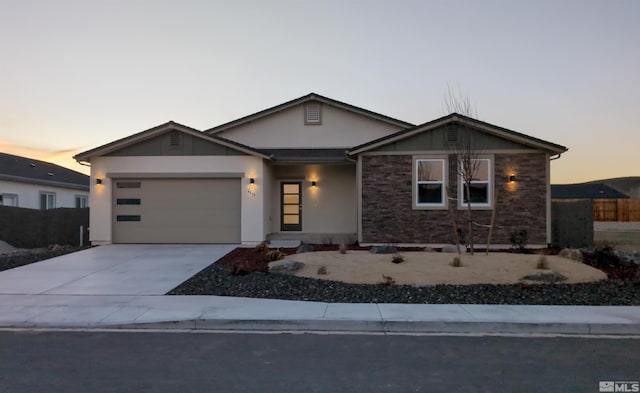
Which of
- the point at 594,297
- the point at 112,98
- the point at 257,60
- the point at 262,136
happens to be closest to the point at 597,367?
the point at 594,297

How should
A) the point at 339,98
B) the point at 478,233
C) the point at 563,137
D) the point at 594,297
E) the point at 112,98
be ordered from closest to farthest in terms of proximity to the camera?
the point at 594,297 < the point at 478,233 < the point at 112,98 < the point at 339,98 < the point at 563,137

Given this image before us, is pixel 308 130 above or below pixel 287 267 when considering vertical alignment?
above

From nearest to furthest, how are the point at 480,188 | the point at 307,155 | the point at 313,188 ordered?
the point at 480,188
the point at 307,155
the point at 313,188

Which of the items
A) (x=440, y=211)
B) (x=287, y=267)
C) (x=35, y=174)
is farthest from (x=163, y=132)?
(x=35, y=174)

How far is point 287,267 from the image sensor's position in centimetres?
1102

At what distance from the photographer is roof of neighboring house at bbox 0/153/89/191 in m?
23.1

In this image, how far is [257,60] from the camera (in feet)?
56.2

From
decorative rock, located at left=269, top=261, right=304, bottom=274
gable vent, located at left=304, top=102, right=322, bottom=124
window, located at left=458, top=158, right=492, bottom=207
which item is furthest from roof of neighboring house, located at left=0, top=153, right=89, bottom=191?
window, located at left=458, top=158, right=492, bottom=207

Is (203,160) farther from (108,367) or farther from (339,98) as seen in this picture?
(108,367)

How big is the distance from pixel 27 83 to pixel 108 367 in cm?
1645

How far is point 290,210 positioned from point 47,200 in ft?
51.8

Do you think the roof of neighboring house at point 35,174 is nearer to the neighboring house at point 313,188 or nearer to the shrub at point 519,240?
the neighboring house at point 313,188

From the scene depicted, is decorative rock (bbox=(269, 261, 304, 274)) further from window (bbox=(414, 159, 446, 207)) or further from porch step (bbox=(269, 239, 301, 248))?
window (bbox=(414, 159, 446, 207))

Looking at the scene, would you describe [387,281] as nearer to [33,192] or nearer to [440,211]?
[440,211]
